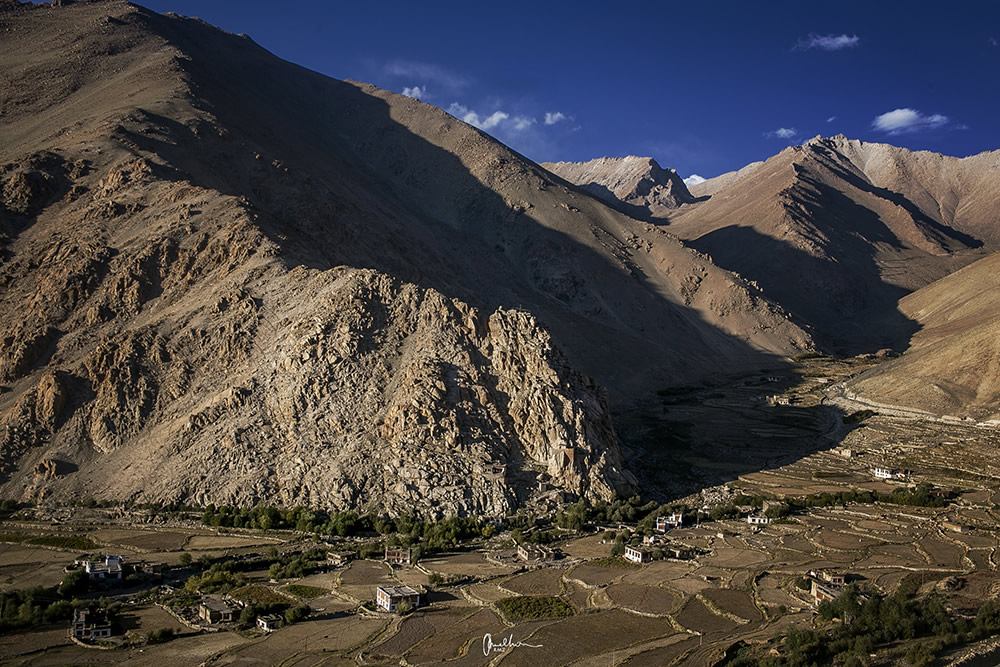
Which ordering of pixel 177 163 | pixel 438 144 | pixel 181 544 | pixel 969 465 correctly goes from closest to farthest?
1. pixel 181 544
2. pixel 969 465
3. pixel 177 163
4. pixel 438 144

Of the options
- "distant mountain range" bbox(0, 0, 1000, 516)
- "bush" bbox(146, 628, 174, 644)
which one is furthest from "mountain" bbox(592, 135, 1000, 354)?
"bush" bbox(146, 628, 174, 644)

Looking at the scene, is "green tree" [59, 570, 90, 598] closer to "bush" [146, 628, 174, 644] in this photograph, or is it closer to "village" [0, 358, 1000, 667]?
"village" [0, 358, 1000, 667]

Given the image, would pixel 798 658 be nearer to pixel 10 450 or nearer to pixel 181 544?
pixel 181 544

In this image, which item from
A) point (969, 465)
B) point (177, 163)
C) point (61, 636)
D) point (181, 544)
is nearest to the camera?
point (61, 636)

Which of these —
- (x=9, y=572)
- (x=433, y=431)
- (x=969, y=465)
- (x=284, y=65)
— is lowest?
(x=969, y=465)

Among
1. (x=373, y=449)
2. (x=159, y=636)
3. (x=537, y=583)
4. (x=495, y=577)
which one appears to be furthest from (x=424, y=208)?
(x=159, y=636)

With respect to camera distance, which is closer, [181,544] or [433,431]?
[181,544]

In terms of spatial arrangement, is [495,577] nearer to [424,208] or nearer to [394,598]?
[394,598]

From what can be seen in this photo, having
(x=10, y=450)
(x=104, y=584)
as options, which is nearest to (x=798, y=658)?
(x=104, y=584)
